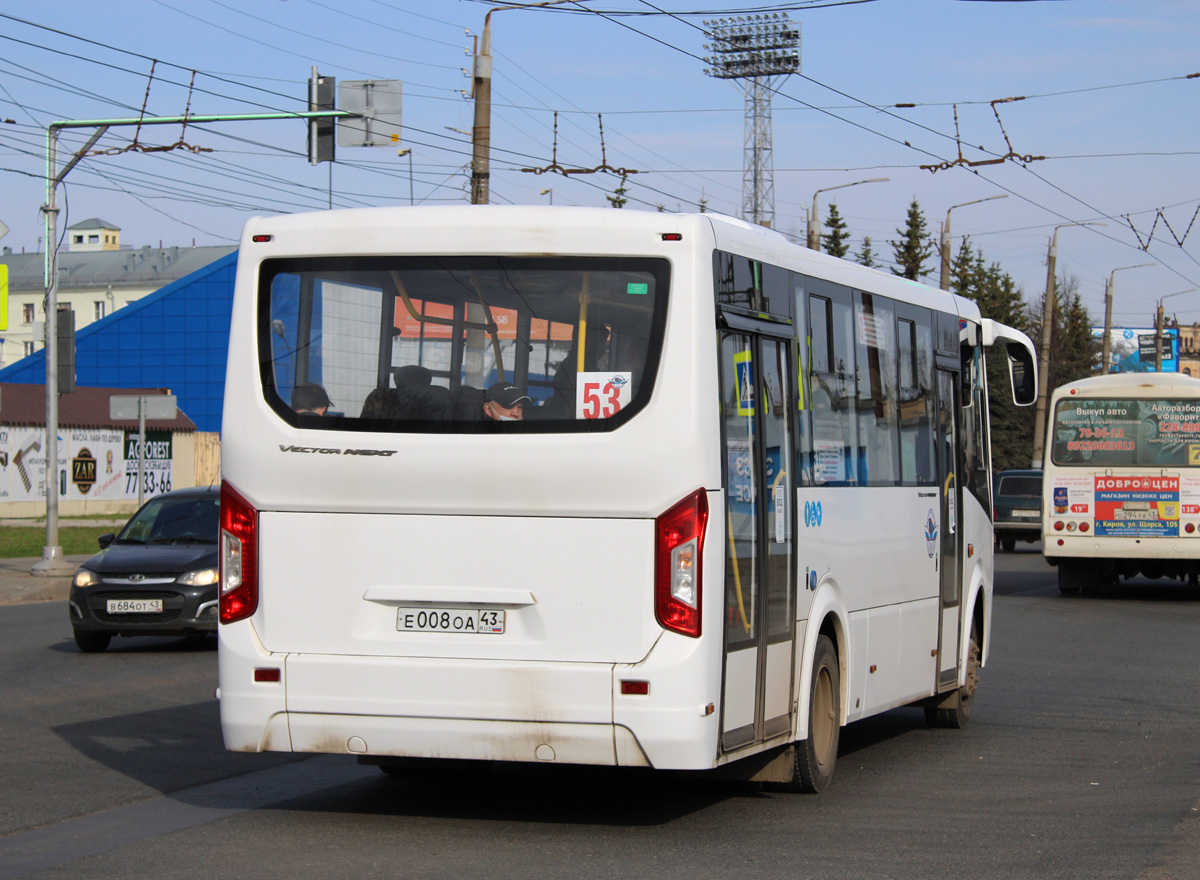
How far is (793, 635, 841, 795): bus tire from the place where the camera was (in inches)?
318

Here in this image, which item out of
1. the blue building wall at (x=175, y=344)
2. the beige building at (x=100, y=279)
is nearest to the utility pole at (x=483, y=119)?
the blue building wall at (x=175, y=344)

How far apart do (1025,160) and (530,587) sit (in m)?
28.6

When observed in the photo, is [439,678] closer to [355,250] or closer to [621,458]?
[621,458]

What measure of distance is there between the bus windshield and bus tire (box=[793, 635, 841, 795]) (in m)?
17.5


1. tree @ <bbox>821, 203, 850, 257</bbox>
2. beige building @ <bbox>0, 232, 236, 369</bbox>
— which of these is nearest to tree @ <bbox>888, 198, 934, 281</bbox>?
tree @ <bbox>821, 203, 850, 257</bbox>

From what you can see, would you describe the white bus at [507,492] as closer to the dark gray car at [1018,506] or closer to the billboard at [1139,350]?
the dark gray car at [1018,506]

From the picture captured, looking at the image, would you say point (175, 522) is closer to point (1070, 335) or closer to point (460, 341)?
point (460, 341)

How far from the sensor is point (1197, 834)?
727cm

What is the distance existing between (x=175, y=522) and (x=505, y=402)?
991 centimetres

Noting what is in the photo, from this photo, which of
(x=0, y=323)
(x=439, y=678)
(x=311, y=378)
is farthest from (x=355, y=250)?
(x=0, y=323)

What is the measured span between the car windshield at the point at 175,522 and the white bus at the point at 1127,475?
13765 millimetres

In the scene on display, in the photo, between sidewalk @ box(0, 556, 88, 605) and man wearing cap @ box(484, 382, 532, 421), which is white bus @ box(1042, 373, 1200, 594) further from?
man wearing cap @ box(484, 382, 532, 421)

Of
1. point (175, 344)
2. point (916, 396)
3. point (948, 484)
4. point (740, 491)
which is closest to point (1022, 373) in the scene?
point (948, 484)

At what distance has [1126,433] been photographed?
81.6 ft
